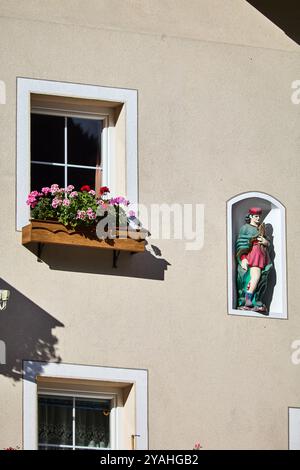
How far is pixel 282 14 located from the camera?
16.4m

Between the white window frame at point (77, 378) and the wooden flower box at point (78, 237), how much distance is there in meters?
0.94

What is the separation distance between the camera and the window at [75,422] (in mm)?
15094

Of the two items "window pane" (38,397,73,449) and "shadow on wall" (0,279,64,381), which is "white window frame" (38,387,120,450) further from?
"shadow on wall" (0,279,64,381)

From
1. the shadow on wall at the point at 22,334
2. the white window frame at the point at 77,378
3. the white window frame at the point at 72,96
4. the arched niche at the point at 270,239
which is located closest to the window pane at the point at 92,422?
the white window frame at the point at 77,378

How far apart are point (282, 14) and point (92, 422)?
3811mm

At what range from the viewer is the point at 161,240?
15539mm

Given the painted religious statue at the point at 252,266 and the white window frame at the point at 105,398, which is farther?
the painted religious statue at the point at 252,266

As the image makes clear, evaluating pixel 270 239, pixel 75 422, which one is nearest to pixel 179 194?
pixel 270 239

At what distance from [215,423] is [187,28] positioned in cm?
326

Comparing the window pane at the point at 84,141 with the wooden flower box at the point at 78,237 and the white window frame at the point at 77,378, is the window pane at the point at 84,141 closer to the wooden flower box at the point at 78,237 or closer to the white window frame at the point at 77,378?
the wooden flower box at the point at 78,237

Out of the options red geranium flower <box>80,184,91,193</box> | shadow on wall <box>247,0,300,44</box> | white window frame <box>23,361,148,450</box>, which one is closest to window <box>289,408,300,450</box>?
white window frame <box>23,361,148,450</box>

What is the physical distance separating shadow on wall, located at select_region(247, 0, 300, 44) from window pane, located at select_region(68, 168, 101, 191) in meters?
1.98

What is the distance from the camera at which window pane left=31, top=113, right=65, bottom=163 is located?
1562 cm
